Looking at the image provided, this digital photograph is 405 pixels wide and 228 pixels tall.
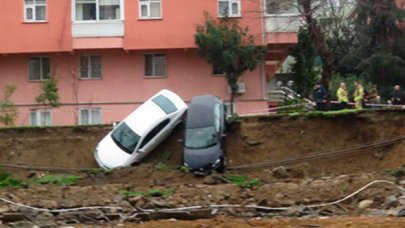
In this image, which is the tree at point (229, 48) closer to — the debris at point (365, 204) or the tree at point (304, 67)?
Result: the tree at point (304, 67)

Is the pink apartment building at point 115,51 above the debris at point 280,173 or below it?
above

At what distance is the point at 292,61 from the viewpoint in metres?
47.3

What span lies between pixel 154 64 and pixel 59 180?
47.9 feet

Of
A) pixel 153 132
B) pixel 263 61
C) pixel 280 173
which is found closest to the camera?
pixel 280 173

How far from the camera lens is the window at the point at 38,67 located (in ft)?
139

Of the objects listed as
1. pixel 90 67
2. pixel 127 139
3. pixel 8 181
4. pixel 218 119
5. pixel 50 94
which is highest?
pixel 90 67

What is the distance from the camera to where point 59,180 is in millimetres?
28828

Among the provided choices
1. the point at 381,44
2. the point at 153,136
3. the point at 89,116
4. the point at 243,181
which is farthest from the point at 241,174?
the point at 381,44

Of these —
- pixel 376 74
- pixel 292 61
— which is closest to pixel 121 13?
pixel 292 61

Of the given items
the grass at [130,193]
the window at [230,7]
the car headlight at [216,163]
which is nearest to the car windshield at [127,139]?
the car headlight at [216,163]

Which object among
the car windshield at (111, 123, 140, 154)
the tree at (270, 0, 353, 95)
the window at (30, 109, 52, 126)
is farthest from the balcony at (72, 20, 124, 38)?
the car windshield at (111, 123, 140, 154)

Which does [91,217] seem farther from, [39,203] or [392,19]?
[392,19]

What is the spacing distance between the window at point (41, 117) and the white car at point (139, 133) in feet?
33.8

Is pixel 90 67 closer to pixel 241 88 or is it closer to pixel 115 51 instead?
pixel 115 51
